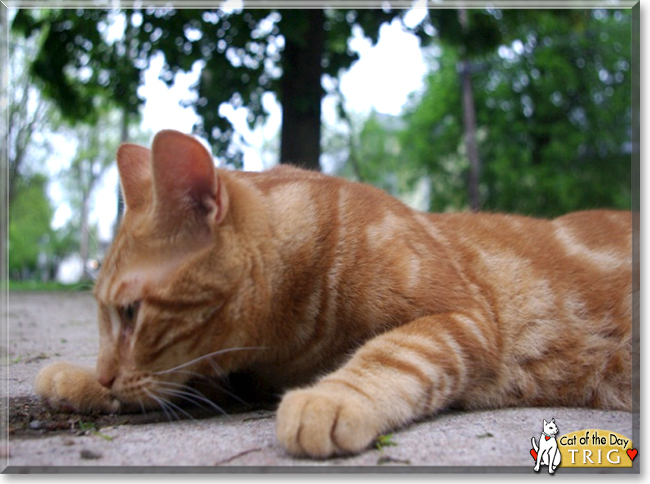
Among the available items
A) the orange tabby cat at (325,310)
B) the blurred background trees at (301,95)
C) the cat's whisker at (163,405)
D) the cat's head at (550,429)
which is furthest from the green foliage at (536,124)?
the cat's whisker at (163,405)

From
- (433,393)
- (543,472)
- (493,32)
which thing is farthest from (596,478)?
(493,32)

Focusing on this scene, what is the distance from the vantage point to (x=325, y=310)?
6.02 ft

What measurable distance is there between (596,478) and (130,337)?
1.22 meters

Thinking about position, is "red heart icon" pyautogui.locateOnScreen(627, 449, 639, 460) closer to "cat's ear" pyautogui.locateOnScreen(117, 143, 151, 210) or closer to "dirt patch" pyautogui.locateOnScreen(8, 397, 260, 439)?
"dirt patch" pyautogui.locateOnScreen(8, 397, 260, 439)

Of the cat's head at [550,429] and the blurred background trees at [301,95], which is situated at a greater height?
the blurred background trees at [301,95]

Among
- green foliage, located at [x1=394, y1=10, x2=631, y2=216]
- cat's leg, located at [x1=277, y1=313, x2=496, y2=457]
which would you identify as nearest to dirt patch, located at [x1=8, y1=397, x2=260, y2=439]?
cat's leg, located at [x1=277, y1=313, x2=496, y2=457]

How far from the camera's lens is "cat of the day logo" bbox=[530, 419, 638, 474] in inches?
51.3

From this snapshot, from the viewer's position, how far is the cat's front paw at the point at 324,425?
134cm

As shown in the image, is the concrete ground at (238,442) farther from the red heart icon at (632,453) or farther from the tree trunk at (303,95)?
the tree trunk at (303,95)

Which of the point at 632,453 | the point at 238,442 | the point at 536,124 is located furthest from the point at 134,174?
the point at 536,124

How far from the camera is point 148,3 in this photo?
445 cm

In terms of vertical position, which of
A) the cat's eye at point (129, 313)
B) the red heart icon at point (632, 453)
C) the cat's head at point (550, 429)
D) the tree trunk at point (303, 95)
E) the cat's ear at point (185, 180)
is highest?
the tree trunk at point (303, 95)

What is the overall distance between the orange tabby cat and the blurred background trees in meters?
0.64

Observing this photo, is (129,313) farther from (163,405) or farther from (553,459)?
(553,459)
